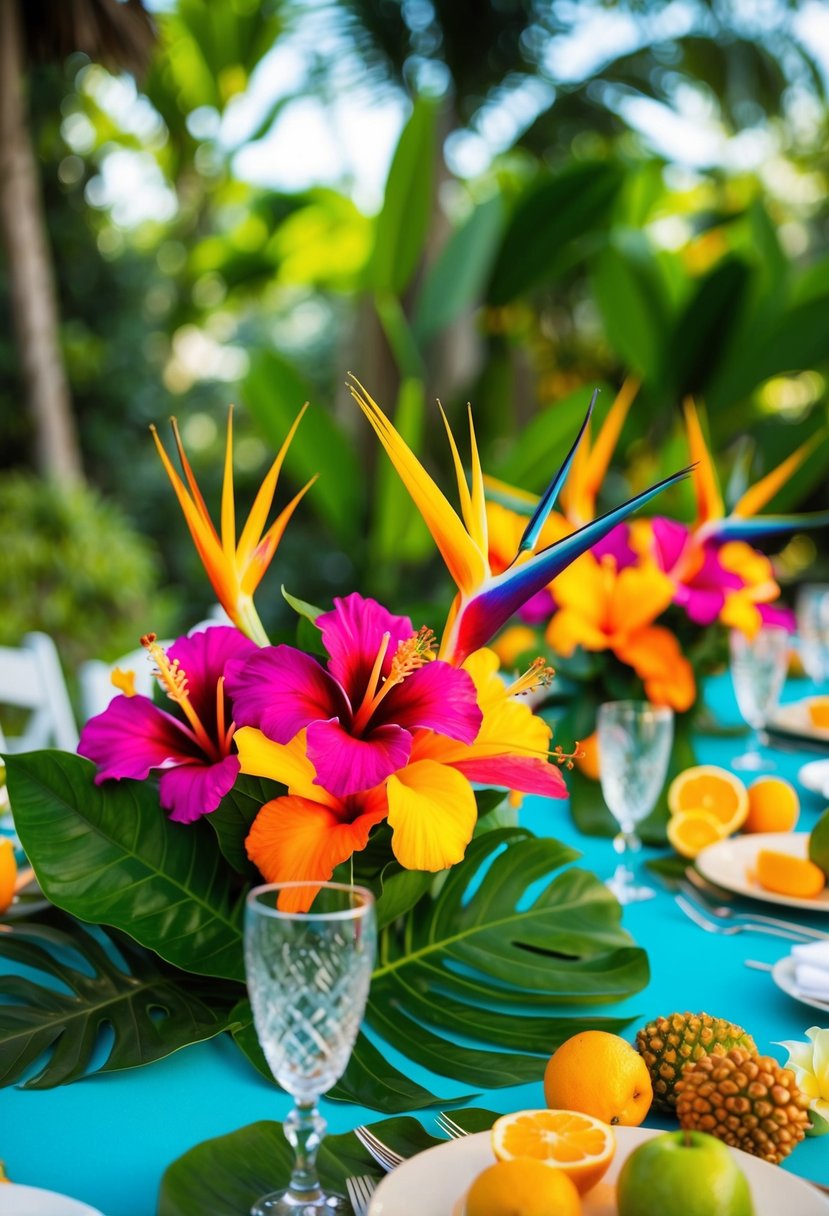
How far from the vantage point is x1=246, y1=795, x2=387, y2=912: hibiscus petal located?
897mm

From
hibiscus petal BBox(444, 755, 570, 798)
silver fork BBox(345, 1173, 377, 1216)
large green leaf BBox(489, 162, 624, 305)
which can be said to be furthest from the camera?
large green leaf BBox(489, 162, 624, 305)

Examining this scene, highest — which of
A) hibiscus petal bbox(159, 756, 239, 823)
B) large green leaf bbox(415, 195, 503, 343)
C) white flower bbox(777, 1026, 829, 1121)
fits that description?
large green leaf bbox(415, 195, 503, 343)

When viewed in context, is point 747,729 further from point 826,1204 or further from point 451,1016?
point 826,1204

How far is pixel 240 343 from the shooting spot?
960 centimetres

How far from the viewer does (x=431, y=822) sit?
2.92 feet

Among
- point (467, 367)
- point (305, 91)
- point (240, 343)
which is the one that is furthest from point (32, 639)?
point (240, 343)

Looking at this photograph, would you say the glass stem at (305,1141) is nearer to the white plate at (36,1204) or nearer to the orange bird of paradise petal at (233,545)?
the white plate at (36,1204)

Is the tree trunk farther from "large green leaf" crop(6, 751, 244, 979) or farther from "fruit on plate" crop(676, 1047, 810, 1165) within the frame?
"fruit on plate" crop(676, 1047, 810, 1165)

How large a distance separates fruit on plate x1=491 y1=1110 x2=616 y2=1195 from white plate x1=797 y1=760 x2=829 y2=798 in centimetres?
110

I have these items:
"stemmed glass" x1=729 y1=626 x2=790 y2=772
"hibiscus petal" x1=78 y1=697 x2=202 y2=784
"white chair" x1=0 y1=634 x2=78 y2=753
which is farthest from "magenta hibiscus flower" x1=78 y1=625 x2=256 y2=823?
"white chair" x1=0 y1=634 x2=78 y2=753

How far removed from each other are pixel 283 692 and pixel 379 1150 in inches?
12.5

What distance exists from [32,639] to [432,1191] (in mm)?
1664

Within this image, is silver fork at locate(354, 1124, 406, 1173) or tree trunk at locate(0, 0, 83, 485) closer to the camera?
silver fork at locate(354, 1124, 406, 1173)

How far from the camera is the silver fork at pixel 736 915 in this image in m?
1.22
